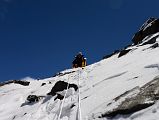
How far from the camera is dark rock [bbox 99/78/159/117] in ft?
27.7

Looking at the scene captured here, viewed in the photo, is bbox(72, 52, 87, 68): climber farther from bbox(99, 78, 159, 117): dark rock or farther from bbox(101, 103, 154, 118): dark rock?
bbox(101, 103, 154, 118): dark rock

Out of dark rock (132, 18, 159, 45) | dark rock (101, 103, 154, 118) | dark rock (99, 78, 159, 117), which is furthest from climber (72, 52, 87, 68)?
dark rock (101, 103, 154, 118)

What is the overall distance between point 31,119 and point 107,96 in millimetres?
3945

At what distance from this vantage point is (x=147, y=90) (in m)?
9.27

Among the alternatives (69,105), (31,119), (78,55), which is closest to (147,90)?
(69,105)

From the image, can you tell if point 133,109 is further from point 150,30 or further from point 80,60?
point 150,30

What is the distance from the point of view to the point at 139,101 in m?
8.71

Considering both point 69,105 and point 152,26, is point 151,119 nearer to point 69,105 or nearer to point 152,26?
point 69,105

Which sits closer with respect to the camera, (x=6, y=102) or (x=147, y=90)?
(x=147, y=90)

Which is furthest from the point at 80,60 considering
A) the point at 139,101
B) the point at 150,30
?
the point at 139,101

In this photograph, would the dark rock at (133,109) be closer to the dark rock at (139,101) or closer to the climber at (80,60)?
the dark rock at (139,101)

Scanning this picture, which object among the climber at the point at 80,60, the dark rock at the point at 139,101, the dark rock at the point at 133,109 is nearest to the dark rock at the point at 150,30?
the climber at the point at 80,60

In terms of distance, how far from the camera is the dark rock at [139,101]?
8.45m

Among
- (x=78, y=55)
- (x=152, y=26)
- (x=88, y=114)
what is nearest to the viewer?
(x=88, y=114)
